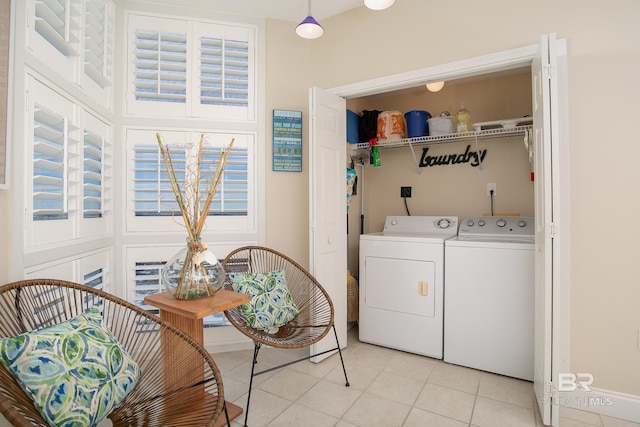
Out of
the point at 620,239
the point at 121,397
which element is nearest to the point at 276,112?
the point at 121,397

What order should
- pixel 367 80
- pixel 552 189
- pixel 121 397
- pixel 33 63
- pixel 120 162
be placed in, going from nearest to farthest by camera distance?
pixel 121 397
pixel 33 63
pixel 552 189
pixel 120 162
pixel 367 80

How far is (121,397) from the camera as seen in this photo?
1.19 m

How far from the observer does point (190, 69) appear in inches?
99.2

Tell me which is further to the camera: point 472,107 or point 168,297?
point 472,107

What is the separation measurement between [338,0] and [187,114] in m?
1.42

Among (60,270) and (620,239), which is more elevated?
(620,239)

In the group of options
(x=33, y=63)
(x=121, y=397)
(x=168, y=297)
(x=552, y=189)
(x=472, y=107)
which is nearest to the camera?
(x=121, y=397)

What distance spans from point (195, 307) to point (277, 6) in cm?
227

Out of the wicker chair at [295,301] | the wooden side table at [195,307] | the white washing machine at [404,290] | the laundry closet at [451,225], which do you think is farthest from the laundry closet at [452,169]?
the wooden side table at [195,307]

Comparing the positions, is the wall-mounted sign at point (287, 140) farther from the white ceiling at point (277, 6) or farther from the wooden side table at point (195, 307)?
the wooden side table at point (195, 307)

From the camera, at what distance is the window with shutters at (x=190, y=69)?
2.42m

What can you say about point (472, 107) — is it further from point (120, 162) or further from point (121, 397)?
point (121, 397)

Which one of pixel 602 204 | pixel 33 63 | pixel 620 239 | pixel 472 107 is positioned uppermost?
pixel 472 107

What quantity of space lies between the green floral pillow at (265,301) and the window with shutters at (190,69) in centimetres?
129
